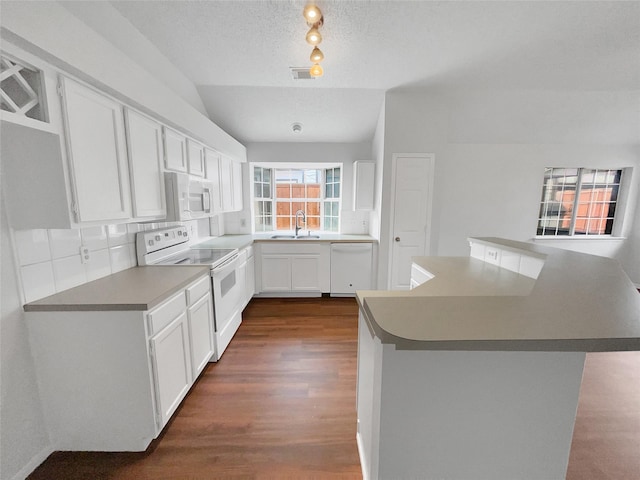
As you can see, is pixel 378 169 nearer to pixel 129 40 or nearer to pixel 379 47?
pixel 379 47

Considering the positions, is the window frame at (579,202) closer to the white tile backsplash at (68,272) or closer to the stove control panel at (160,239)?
the stove control panel at (160,239)

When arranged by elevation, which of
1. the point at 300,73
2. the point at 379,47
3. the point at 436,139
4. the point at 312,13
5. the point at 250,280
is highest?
the point at 379,47

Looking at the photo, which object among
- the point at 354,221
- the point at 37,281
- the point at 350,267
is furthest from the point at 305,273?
the point at 37,281

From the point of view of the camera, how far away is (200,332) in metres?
1.93

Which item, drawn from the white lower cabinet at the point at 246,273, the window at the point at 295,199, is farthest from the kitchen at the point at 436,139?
the white lower cabinet at the point at 246,273

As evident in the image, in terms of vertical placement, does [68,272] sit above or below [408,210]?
below

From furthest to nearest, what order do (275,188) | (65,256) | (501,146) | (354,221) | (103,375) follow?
(275,188) < (354,221) < (501,146) < (65,256) < (103,375)

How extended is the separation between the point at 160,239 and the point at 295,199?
250 centimetres

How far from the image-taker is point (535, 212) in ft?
13.1

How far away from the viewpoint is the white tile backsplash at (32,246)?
4.13ft

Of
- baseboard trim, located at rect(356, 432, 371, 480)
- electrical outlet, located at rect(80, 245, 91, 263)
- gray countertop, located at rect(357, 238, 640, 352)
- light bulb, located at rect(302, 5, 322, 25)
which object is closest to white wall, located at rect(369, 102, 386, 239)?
light bulb, located at rect(302, 5, 322, 25)

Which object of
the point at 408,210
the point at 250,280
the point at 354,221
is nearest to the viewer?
the point at 408,210

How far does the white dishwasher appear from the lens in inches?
139

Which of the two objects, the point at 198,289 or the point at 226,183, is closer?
the point at 198,289
